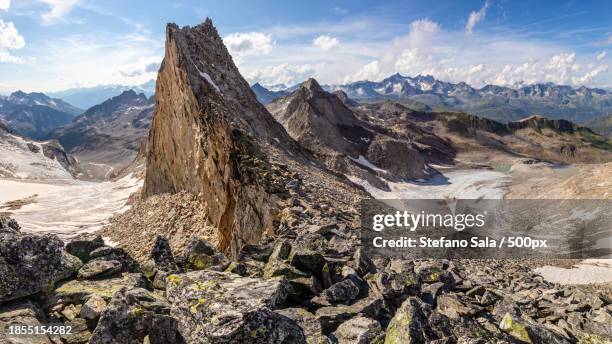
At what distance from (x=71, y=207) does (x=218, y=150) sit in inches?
1719

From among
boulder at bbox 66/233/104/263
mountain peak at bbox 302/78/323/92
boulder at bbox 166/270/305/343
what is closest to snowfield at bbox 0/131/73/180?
mountain peak at bbox 302/78/323/92

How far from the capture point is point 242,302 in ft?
21.8

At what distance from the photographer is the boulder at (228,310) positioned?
20.0ft

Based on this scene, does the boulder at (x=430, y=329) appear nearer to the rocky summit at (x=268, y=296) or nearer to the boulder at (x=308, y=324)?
the rocky summit at (x=268, y=296)

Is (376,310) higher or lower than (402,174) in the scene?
higher

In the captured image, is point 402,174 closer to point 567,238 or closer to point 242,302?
point 567,238

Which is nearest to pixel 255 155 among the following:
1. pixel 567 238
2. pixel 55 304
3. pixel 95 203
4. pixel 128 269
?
pixel 128 269

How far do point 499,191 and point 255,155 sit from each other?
331 ft

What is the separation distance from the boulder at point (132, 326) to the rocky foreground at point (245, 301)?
2cm

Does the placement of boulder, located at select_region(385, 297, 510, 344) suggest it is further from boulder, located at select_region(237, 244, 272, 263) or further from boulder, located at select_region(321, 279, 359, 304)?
boulder, located at select_region(237, 244, 272, 263)

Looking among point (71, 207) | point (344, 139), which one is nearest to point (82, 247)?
point (71, 207)

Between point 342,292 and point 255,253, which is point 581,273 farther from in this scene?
point 342,292

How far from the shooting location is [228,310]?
6383 millimetres

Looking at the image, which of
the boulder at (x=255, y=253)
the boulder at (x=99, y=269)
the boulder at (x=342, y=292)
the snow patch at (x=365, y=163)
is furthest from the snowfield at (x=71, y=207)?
the snow patch at (x=365, y=163)
